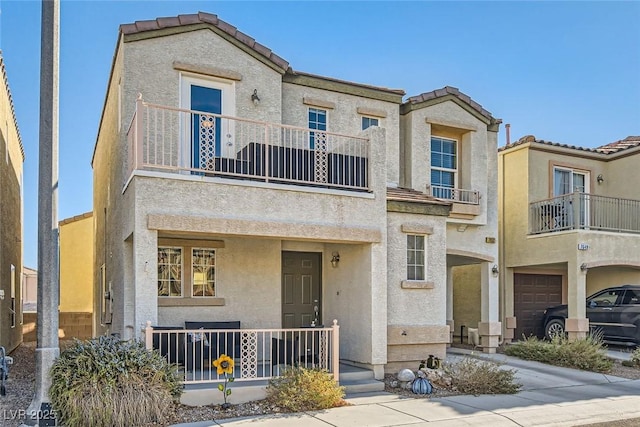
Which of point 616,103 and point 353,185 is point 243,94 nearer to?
point 353,185

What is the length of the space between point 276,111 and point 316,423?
6.58m

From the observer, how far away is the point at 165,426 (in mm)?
7574

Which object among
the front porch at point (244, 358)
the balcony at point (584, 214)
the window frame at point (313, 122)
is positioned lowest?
the front porch at point (244, 358)

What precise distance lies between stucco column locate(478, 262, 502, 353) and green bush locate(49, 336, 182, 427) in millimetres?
9734

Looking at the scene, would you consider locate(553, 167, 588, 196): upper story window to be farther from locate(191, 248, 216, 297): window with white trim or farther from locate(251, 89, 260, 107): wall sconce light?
locate(191, 248, 216, 297): window with white trim

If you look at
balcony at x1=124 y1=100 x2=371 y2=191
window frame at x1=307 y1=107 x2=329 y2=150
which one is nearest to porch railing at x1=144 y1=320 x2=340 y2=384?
balcony at x1=124 y1=100 x2=371 y2=191

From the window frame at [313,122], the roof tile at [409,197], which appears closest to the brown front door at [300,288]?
the roof tile at [409,197]

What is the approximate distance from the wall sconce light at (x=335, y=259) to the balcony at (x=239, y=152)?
1.73 metres

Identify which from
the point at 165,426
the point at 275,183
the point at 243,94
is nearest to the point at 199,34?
the point at 243,94

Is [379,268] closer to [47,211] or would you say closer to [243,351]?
[243,351]

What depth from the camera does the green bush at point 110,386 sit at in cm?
725

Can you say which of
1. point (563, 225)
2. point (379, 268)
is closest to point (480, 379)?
point (379, 268)

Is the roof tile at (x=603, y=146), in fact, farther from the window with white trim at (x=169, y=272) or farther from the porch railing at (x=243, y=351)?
the window with white trim at (x=169, y=272)

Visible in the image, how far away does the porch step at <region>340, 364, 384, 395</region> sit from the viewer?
10086 mm
